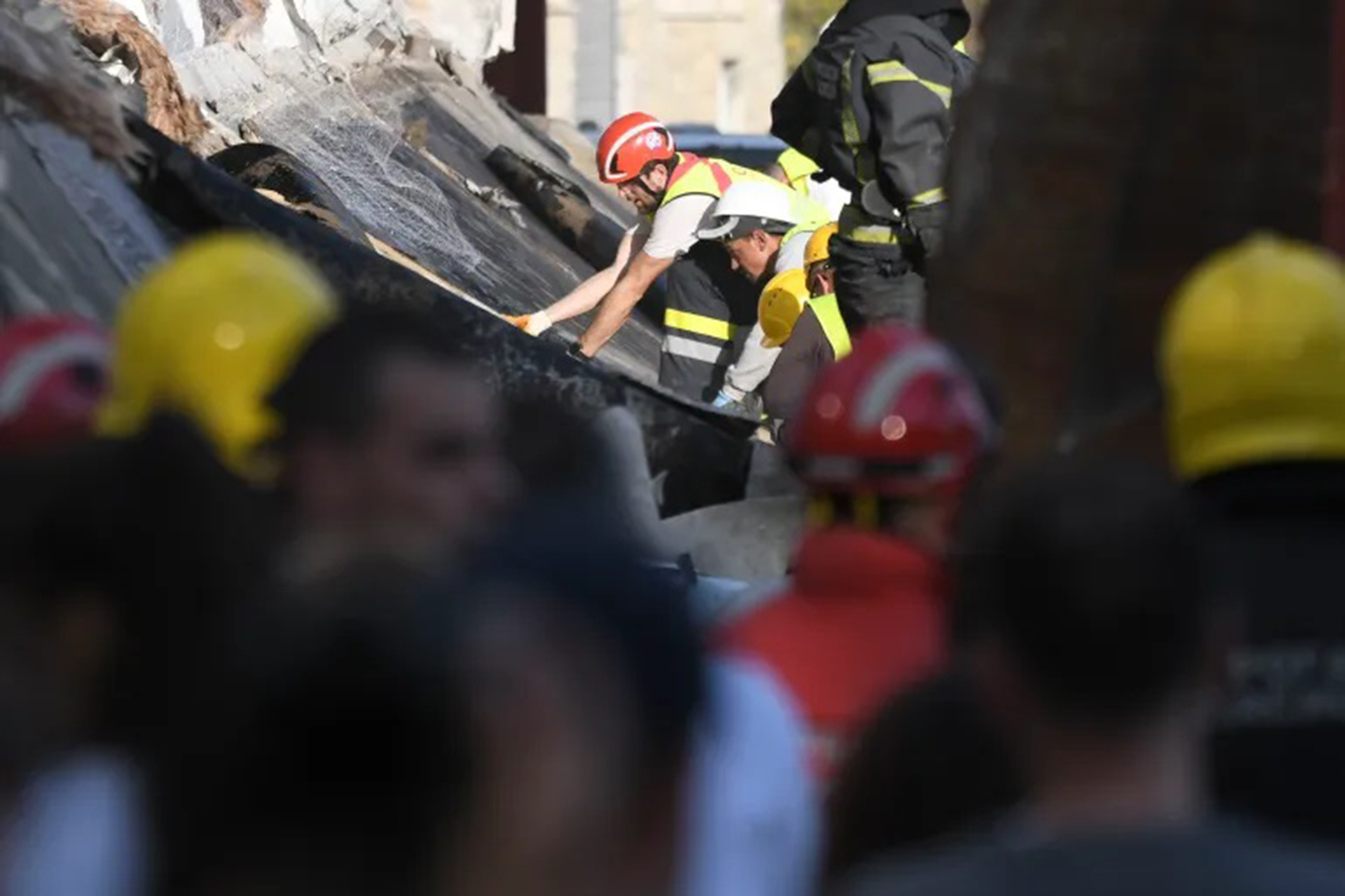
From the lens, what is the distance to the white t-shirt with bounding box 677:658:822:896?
2.82 m

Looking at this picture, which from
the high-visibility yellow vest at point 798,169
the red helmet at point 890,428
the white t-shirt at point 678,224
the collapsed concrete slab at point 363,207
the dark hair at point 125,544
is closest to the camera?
the dark hair at point 125,544

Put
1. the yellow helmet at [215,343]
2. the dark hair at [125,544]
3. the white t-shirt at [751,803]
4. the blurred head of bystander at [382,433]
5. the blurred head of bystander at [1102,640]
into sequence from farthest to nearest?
the yellow helmet at [215,343], the blurred head of bystander at [382,433], the dark hair at [125,544], the white t-shirt at [751,803], the blurred head of bystander at [1102,640]

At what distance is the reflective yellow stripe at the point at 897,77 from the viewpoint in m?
9.11

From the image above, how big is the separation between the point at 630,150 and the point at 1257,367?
7369mm

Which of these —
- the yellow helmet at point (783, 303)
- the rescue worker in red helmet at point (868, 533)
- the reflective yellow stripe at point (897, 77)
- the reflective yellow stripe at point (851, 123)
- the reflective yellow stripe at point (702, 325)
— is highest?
the rescue worker in red helmet at point (868, 533)

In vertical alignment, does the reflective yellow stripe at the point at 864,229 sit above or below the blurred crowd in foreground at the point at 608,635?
below

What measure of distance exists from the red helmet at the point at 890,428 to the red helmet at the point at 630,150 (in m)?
6.92

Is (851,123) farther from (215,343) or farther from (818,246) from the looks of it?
(215,343)

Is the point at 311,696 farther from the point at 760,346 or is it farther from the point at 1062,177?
the point at 760,346

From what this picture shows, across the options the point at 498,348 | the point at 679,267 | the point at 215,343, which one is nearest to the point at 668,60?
the point at 679,267

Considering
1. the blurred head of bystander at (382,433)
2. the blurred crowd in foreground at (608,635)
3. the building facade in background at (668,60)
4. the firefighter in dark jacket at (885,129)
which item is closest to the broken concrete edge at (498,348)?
the blurred crowd in foreground at (608,635)

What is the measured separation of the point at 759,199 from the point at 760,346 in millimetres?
496

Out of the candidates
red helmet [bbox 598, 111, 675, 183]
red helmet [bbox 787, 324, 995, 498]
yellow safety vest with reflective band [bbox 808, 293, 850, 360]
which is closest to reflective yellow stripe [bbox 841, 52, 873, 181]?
yellow safety vest with reflective band [bbox 808, 293, 850, 360]

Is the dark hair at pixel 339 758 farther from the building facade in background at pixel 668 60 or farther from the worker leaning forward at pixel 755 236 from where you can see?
the building facade in background at pixel 668 60
